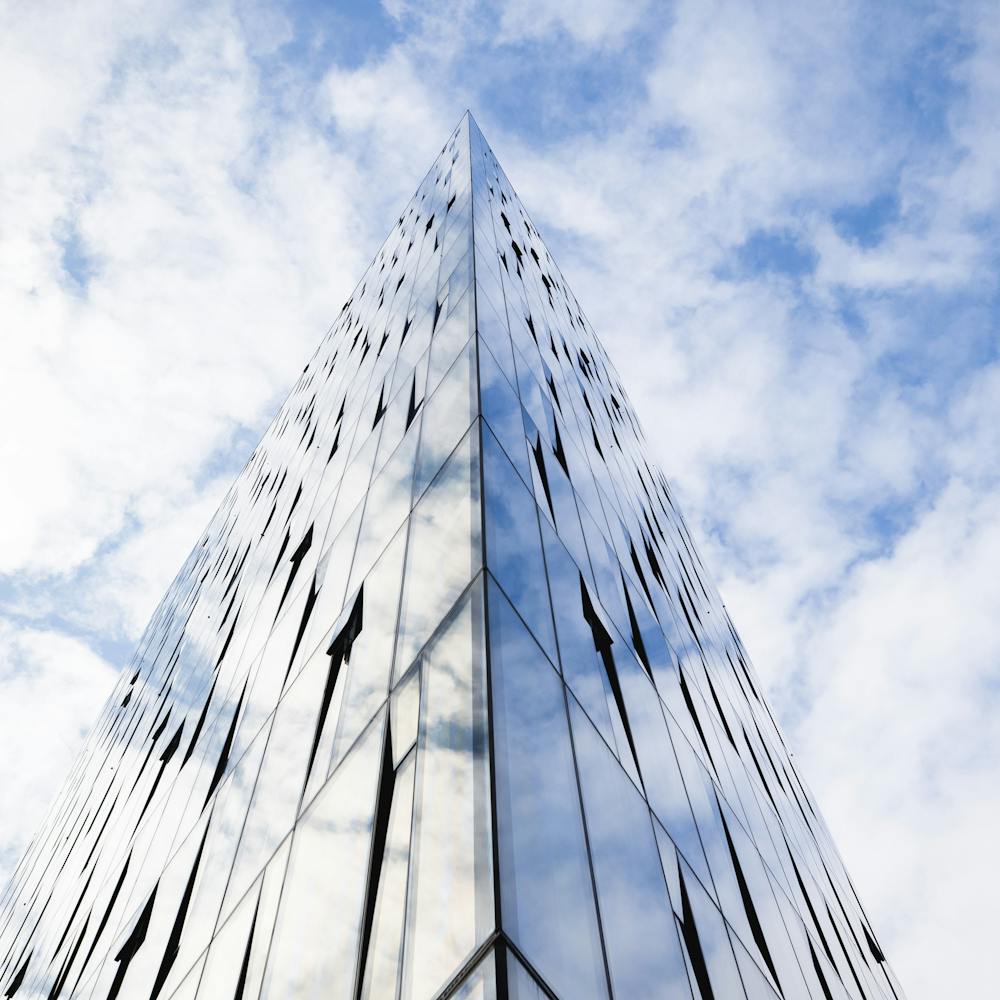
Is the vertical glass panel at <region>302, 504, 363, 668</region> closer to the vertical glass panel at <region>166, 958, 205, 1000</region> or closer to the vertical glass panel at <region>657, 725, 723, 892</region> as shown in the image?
the vertical glass panel at <region>166, 958, 205, 1000</region>

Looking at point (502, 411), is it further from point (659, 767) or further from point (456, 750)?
point (456, 750)

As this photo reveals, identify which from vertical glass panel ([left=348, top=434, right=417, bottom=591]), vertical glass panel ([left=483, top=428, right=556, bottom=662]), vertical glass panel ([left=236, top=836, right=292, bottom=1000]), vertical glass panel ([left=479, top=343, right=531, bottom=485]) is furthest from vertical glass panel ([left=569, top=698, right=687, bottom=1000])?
vertical glass panel ([left=348, top=434, right=417, bottom=591])

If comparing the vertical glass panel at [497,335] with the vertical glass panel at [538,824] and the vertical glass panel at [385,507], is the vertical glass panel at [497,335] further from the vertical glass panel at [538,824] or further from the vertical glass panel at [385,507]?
the vertical glass panel at [538,824]

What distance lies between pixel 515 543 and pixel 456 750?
9.45 feet

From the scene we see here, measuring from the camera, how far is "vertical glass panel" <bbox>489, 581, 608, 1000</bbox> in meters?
5.16

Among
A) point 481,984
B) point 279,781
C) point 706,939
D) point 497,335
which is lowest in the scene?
point 481,984

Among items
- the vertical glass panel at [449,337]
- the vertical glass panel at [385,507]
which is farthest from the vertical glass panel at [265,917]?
the vertical glass panel at [449,337]

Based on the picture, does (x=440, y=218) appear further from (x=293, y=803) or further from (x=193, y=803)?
(x=293, y=803)

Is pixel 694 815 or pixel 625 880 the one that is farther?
pixel 694 815

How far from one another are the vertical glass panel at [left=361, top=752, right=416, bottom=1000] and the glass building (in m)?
0.03

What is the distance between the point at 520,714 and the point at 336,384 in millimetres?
20713

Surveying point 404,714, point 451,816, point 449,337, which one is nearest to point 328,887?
point 404,714

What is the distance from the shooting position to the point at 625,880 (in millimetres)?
7051

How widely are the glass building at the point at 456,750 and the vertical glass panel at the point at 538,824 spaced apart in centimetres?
2
